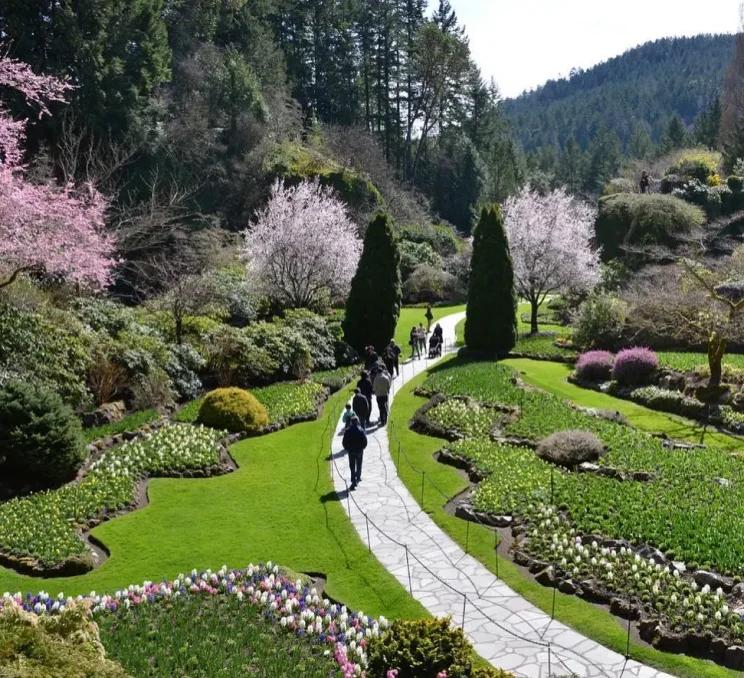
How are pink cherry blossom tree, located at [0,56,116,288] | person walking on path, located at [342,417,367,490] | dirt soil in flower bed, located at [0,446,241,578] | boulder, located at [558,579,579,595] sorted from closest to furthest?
boulder, located at [558,579,579,595]
dirt soil in flower bed, located at [0,446,241,578]
person walking on path, located at [342,417,367,490]
pink cherry blossom tree, located at [0,56,116,288]

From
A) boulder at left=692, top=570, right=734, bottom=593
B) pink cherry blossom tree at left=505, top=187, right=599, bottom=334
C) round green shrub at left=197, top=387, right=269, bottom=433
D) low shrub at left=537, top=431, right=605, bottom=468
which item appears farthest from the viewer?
pink cherry blossom tree at left=505, top=187, right=599, bottom=334

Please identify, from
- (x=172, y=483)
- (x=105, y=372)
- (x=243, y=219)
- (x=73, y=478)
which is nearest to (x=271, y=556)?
(x=172, y=483)

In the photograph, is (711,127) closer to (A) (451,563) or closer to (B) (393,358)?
(B) (393,358)

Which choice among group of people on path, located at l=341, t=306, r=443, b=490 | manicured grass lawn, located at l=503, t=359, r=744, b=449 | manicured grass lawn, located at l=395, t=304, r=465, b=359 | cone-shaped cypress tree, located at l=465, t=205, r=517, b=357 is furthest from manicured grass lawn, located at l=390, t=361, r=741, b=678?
manicured grass lawn, located at l=395, t=304, r=465, b=359

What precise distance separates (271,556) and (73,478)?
228 inches

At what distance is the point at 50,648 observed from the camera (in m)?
6.25

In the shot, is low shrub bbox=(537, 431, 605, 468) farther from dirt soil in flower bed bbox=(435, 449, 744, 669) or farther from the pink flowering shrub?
the pink flowering shrub

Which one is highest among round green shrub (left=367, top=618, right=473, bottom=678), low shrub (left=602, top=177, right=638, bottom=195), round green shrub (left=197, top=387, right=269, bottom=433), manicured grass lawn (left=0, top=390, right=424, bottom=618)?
low shrub (left=602, top=177, right=638, bottom=195)

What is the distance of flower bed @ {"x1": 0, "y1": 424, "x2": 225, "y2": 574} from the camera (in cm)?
→ 1176

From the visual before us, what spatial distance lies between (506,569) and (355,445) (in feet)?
15.2

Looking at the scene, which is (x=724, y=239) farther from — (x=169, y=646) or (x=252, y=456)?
(x=169, y=646)

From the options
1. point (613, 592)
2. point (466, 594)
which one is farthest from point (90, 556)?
point (613, 592)

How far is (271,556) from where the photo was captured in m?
12.1

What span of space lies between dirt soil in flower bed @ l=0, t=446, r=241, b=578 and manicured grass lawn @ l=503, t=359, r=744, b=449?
12.5 m
